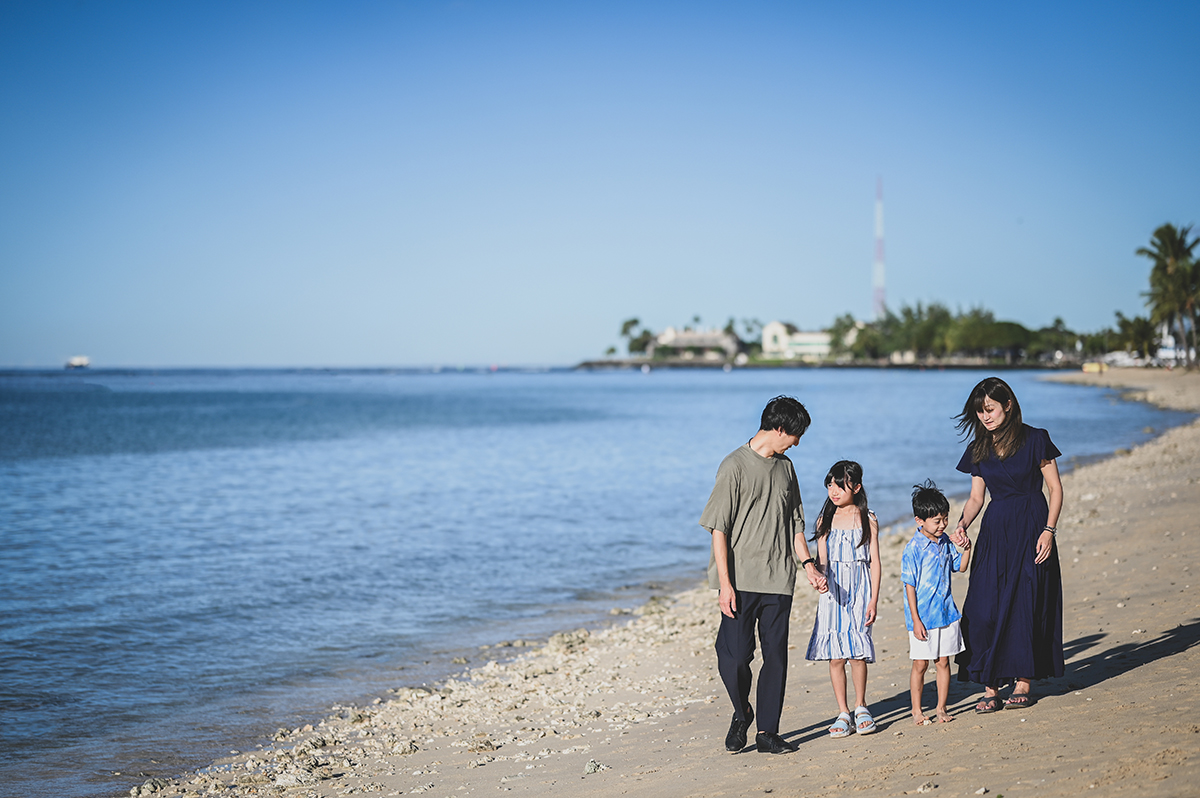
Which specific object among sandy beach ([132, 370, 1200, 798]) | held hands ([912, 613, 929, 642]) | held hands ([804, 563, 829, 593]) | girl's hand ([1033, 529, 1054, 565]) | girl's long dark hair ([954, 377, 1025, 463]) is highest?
girl's long dark hair ([954, 377, 1025, 463])

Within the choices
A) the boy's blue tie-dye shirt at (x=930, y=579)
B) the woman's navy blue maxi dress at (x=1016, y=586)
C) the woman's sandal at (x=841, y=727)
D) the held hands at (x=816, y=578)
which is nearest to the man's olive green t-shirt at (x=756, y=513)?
the held hands at (x=816, y=578)

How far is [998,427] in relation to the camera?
559 centimetres

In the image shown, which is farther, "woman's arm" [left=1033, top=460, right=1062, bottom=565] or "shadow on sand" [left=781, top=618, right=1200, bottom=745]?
"shadow on sand" [left=781, top=618, right=1200, bottom=745]

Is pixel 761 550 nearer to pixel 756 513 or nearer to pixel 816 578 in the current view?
pixel 756 513

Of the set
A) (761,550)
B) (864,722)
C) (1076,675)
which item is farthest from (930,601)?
(1076,675)

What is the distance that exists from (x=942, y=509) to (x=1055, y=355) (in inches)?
7754

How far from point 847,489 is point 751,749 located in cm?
179

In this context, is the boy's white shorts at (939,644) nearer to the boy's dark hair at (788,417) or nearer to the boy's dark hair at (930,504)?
the boy's dark hair at (930,504)

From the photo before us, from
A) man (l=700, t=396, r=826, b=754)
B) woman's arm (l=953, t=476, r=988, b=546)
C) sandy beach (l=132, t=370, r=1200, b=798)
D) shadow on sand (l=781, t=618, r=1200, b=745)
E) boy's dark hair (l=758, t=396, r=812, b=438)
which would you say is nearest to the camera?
sandy beach (l=132, t=370, r=1200, b=798)

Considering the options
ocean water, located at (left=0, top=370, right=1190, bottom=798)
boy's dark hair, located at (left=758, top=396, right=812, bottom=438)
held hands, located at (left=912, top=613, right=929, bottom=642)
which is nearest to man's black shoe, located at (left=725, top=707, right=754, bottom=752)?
held hands, located at (left=912, top=613, right=929, bottom=642)

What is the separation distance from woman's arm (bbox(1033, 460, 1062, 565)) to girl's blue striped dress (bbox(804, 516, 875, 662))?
99cm

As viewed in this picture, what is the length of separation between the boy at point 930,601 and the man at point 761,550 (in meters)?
0.63

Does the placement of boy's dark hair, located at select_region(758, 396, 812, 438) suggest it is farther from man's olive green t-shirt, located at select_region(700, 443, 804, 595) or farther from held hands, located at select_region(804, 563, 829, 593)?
held hands, located at select_region(804, 563, 829, 593)

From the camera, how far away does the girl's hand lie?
214 inches
